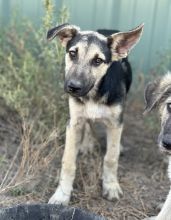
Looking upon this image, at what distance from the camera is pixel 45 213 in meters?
3.71

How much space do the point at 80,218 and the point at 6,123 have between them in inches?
81.6

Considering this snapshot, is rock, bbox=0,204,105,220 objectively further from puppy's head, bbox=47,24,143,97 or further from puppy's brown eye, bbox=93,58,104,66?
puppy's brown eye, bbox=93,58,104,66

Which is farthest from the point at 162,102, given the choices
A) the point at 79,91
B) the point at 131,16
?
the point at 131,16

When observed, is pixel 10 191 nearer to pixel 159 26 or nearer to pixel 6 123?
pixel 6 123

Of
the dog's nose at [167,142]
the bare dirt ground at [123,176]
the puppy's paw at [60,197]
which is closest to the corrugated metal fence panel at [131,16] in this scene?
the bare dirt ground at [123,176]

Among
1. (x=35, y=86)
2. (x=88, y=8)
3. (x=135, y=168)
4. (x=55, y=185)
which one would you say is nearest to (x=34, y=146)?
(x=55, y=185)

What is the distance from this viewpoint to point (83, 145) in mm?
5129

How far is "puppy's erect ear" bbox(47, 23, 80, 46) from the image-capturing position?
161 inches

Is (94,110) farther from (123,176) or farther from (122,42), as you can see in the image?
(123,176)

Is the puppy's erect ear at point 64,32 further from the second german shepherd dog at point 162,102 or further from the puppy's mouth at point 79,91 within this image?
the second german shepherd dog at point 162,102

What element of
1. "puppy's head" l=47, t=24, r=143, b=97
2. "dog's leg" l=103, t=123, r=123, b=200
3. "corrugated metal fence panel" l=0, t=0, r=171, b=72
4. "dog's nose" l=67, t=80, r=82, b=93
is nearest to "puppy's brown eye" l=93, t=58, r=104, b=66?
"puppy's head" l=47, t=24, r=143, b=97

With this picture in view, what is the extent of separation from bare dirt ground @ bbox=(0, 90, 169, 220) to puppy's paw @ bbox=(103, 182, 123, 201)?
0.05 m

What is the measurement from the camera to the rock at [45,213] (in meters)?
3.66

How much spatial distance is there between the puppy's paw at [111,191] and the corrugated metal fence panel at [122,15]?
6.68 ft
